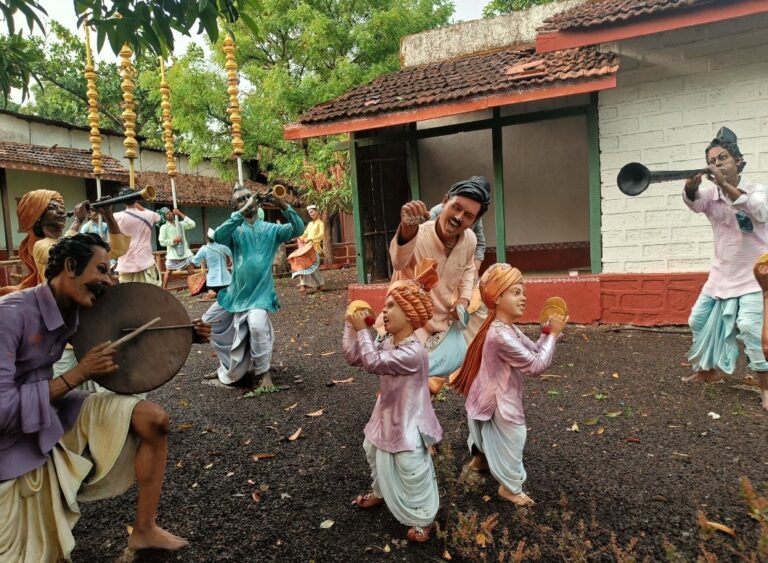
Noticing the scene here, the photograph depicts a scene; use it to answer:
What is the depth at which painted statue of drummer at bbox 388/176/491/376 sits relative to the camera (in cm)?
340

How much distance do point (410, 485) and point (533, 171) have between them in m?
8.80

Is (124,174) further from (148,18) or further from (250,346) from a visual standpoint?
(148,18)

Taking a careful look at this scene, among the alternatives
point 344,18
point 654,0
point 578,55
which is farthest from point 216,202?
point 654,0

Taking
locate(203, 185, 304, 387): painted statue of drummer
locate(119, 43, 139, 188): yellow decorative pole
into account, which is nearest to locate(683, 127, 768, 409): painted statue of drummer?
locate(203, 185, 304, 387): painted statue of drummer

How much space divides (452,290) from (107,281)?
7.14 feet

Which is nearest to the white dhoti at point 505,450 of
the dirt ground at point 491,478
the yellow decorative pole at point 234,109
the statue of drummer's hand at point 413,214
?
the dirt ground at point 491,478

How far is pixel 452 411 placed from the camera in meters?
4.57

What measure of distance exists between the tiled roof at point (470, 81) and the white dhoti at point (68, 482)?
6.16 meters

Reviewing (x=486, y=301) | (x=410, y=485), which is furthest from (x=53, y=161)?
(x=410, y=485)

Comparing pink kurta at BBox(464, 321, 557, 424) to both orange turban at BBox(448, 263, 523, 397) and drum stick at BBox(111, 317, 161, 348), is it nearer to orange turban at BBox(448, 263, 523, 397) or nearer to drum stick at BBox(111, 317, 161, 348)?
orange turban at BBox(448, 263, 523, 397)

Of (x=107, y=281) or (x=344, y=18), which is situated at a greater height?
(x=344, y=18)

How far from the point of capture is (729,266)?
15.3ft

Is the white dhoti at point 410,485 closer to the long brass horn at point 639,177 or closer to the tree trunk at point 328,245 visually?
the long brass horn at point 639,177

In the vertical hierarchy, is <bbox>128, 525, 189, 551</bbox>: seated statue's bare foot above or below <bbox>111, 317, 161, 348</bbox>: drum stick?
below
